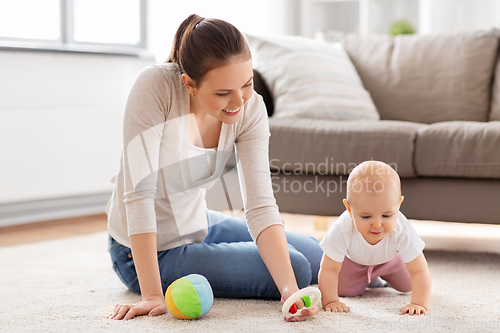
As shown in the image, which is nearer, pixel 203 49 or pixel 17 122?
pixel 203 49

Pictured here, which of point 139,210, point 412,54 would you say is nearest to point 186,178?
point 139,210

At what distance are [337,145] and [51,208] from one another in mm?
1489

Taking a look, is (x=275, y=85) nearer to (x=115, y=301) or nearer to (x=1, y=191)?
(x=115, y=301)

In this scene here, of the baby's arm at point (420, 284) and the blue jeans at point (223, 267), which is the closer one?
the baby's arm at point (420, 284)

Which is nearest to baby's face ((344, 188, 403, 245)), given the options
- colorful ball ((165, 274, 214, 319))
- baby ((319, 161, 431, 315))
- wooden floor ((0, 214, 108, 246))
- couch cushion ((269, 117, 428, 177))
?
baby ((319, 161, 431, 315))

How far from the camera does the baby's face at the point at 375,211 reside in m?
1.00

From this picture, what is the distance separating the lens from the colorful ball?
1.01m

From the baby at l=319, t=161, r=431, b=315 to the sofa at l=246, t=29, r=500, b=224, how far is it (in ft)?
1.49

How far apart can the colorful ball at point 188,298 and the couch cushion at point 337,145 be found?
2.41ft

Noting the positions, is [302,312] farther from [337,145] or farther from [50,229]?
[50,229]

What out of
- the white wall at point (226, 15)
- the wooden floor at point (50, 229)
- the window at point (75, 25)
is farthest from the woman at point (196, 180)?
the white wall at point (226, 15)

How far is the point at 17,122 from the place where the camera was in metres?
2.25

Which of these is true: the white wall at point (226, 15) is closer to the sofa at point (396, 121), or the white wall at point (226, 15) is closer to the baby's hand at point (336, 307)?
the sofa at point (396, 121)

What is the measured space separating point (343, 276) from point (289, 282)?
0.19 metres
